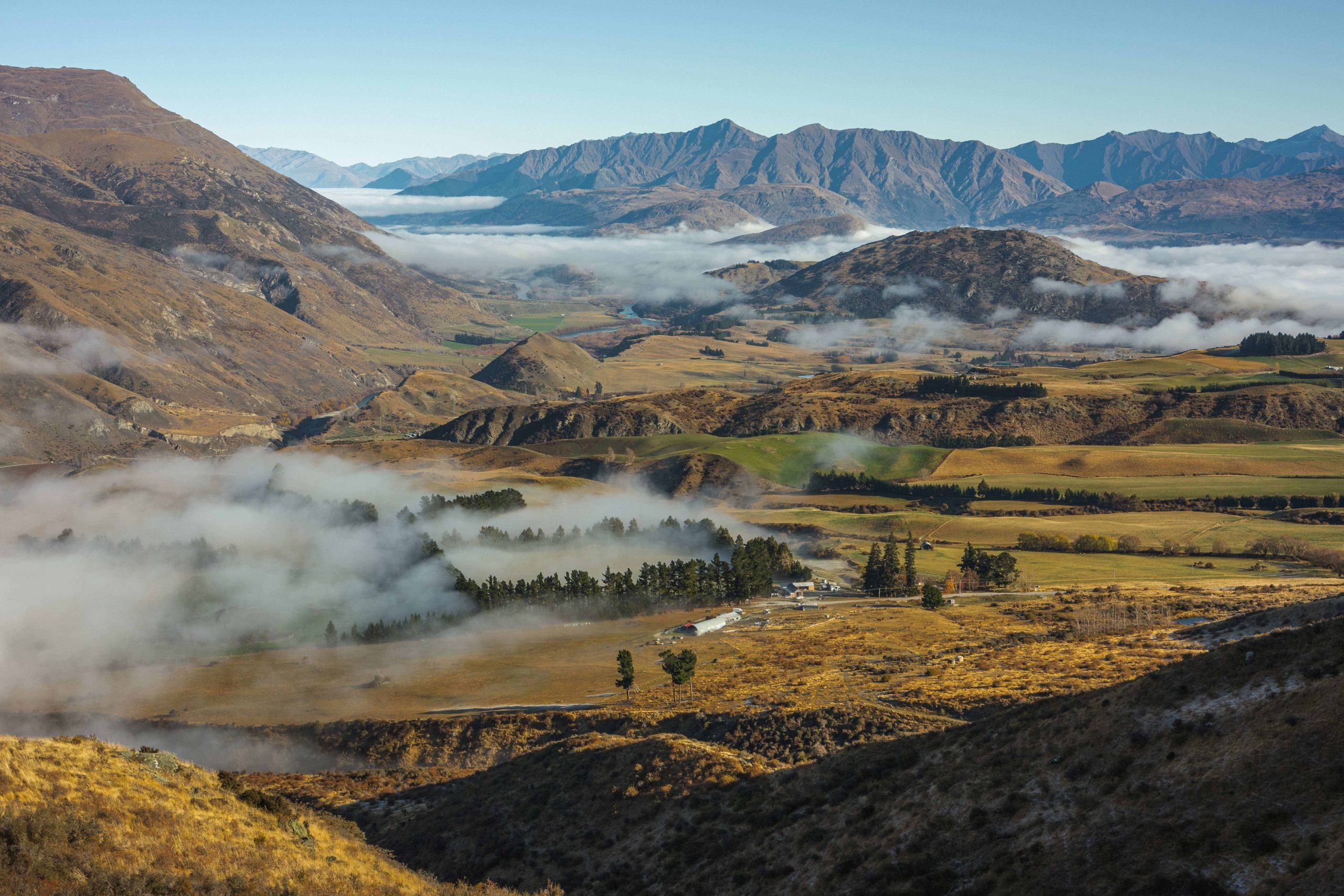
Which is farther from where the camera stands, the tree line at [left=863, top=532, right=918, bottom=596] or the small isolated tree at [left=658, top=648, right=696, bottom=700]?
the tree line at [left=863, top=532, right=918, bottom=596]

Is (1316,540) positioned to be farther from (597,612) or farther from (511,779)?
(511,779)

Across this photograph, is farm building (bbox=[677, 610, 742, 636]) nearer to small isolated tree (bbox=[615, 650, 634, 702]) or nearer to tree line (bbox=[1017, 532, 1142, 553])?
small isolated tree (bbox=[615, 650, 634, 702])

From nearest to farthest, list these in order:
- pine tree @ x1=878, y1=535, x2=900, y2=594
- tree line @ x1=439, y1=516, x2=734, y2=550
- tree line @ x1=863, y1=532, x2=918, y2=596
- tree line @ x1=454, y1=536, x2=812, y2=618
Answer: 1. tree line @ x1=863, y1=532, x2=918, y2=596
2. pine tree @ x1=878, y1=535, x2=900, y2=594
3. tree line @ x1=454, y1=536, x2=812, y2=618
4. tree line @ x1=439, y1=516, x2=734, y2=550

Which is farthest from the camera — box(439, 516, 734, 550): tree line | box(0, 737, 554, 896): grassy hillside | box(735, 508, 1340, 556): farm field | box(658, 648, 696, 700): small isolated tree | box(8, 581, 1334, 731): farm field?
box(439, 516, 734, 550): tree line

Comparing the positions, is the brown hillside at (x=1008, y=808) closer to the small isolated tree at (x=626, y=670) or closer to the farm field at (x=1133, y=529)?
the small isolated tree at (x=626, y=670)

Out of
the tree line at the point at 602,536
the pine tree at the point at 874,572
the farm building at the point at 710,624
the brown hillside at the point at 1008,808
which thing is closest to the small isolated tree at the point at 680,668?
the brown hillside at the point at 1008,808

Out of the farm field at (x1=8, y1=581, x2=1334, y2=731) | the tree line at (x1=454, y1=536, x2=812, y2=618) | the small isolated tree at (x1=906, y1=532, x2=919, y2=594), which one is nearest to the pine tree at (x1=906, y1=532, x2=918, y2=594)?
the small isolated tree at (x1=906, y1=532, x2=919, y2=594)
